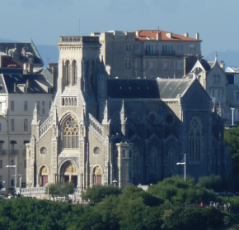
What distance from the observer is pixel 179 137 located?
590 ft

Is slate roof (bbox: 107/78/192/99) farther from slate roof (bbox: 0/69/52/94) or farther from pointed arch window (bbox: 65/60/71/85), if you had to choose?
slate roof (bbox: 0/69/52/94)

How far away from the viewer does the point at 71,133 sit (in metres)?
176

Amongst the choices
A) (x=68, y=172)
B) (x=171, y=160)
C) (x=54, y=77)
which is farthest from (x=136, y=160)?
(x=54, y=77)

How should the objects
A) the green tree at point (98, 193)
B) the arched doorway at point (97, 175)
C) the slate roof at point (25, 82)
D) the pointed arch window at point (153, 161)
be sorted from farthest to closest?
the slate roof at point (25, 82)
the pointed arch window at point (153, 161)
the arched doorway at point (97, 175)
the green tree at point (98, 193)

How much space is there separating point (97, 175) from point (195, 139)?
12881mm

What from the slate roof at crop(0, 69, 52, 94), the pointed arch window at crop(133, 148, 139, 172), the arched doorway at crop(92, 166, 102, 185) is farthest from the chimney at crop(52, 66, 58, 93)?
the arched doorway at crop(92, 166, 102, 185)

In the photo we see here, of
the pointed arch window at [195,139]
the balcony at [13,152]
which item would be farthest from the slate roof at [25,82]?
the pointed arch window at [195,139]

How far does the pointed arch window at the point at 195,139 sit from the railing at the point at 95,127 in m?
11.3

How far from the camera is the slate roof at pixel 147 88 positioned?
590 feet

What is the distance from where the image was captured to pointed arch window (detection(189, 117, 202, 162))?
180875mm

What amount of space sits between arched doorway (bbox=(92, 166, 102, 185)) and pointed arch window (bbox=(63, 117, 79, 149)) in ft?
11.7

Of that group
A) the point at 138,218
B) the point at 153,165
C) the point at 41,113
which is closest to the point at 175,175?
the point at 153,165

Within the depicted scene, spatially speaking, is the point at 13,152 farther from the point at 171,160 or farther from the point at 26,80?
the point at 171,160

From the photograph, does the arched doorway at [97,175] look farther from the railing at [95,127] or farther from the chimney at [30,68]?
the chimney at [30,68]
